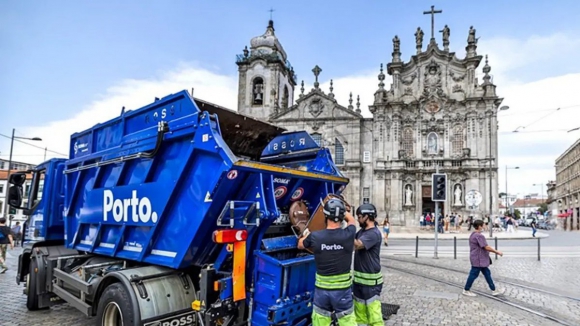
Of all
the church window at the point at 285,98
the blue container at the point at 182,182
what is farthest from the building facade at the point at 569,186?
the blue container at the point at 182,182

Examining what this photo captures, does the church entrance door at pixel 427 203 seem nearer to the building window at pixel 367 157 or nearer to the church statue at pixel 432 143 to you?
the church statue at pixel 432 143

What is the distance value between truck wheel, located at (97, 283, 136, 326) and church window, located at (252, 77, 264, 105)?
39.8 meters

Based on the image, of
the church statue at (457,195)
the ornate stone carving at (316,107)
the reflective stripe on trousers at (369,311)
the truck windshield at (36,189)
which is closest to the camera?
the reflective stripe on trousers at (369,311)

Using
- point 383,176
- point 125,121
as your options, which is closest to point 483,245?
point 125,121

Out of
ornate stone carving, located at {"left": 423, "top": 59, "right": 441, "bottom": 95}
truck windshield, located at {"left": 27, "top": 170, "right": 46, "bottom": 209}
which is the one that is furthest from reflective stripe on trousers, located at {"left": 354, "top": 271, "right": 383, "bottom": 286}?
ornate stone carving, located at {"left": 423, "top": 59, "right": 441, "bottom": 95}

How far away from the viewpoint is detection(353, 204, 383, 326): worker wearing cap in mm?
4895

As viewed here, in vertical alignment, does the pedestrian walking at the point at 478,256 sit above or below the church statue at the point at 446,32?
below

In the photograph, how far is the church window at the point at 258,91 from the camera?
43.7 m

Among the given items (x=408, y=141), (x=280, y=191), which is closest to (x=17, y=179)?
(x=280, y=191)

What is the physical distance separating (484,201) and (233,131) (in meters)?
37.0

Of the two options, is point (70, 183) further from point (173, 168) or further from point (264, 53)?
point (264, 53)

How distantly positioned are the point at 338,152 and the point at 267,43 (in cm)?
1537

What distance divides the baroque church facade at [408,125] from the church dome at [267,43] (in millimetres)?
1043

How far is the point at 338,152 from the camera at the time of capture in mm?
41688
